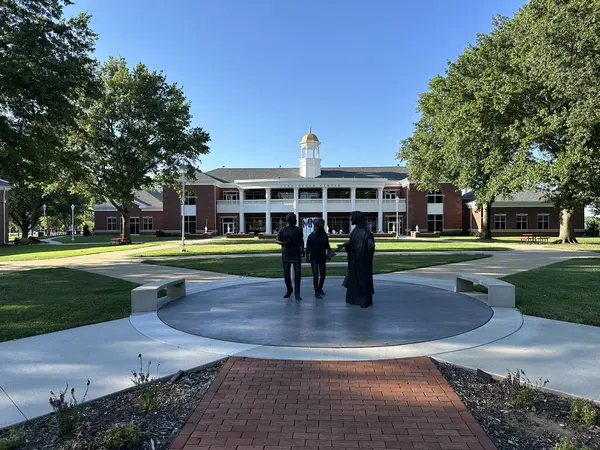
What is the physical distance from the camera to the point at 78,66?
19656 millimetres

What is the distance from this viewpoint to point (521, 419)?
3.66 meters

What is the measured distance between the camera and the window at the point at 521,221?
5588cm

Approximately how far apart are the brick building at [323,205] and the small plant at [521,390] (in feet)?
160

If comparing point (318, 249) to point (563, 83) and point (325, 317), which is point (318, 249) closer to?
point (325, 317)

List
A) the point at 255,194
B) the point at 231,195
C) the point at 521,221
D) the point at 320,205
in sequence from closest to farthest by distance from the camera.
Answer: the point at 320,205, the point at 521,221, the point at 255,194, the point at 231,195

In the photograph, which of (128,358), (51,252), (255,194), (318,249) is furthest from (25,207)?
(128,358)

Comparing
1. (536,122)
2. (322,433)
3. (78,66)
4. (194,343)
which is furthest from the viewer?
(536,122)

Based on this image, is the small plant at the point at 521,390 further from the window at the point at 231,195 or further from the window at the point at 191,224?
the window at the point at 231,195

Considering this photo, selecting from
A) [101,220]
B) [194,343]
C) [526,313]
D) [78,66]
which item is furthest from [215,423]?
[101,220]

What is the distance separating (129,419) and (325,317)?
14.2ft

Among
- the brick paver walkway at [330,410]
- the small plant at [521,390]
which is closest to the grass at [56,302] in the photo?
the brick paver walkway at [330,410]

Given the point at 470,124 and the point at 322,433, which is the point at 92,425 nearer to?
the point at 322,433

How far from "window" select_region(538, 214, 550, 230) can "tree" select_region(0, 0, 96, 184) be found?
184 ft

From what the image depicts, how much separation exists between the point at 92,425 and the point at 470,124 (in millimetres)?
28665
